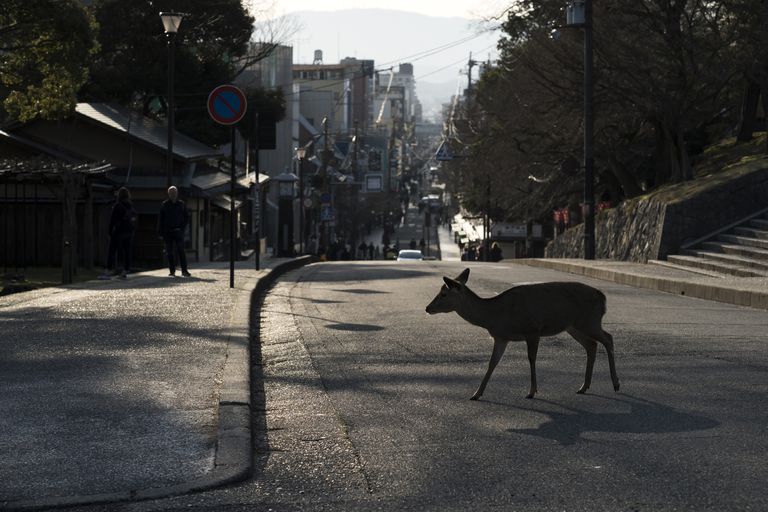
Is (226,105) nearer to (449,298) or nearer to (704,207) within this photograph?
(449,298)

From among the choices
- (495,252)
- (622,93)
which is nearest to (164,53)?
(495,252)

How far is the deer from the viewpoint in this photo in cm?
832

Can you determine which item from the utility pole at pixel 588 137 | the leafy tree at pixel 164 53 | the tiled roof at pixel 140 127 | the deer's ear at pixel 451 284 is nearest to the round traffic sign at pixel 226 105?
the deer's ear at pixel 451 284

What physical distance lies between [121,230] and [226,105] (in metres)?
5.95

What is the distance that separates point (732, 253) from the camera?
85.6 feet

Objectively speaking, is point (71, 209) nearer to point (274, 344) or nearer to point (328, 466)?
point (274, 344)

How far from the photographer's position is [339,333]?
43.1 feet

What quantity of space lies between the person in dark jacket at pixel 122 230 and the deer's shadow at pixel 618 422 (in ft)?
51.9

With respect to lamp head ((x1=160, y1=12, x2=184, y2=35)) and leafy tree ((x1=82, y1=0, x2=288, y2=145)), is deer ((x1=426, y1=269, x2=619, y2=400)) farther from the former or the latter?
leafy tree ((x1=82, y1=0, x2=288, y2=145))

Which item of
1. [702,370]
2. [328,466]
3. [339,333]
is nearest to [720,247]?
[339,333]

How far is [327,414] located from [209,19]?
47187mm

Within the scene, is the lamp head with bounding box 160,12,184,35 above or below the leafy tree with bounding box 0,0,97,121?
above

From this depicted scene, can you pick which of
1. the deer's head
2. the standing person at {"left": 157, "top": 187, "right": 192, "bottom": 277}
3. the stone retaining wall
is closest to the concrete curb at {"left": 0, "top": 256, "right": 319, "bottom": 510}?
the deer's head

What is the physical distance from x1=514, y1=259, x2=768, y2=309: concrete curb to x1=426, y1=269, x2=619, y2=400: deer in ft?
31.5
